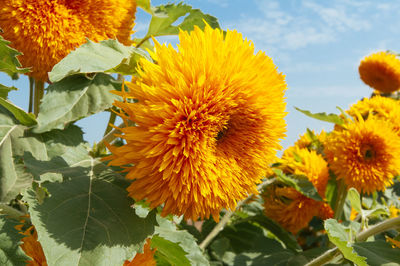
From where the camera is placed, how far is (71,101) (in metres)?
0.83

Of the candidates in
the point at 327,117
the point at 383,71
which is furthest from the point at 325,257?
the point at 383,71

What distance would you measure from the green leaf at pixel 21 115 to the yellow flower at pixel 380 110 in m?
1.21

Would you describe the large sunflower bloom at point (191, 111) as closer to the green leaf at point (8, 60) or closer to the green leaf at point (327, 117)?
the green leaf at point (8, 60)

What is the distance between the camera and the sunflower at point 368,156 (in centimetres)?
150

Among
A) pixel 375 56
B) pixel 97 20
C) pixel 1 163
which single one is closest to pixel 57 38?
pixel 97 20

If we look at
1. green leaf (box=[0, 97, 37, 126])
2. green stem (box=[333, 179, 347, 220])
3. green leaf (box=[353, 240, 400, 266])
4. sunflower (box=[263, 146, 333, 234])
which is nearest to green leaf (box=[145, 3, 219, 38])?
green leaf (box=[0, 97, 37, 126])

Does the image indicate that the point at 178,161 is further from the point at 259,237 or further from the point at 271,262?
the point at 259,237

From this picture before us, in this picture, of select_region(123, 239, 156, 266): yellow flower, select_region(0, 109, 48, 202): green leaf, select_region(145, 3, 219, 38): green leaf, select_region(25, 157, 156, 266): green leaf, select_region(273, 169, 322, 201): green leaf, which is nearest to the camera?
select_region(25, 157, 156, 266): green leaf

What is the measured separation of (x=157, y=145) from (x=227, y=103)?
0.14m

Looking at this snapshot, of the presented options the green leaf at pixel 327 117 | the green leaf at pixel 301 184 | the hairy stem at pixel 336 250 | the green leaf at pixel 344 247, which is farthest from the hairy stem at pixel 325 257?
the green leaf at pixel 327 117

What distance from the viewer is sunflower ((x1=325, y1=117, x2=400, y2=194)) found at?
150 cm

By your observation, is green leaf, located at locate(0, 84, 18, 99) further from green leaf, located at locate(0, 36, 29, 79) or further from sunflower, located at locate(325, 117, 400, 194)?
sunflower, located at locate(325, 117, 400, 194)

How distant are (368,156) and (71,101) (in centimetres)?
112

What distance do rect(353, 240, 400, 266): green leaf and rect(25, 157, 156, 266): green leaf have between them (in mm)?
565
